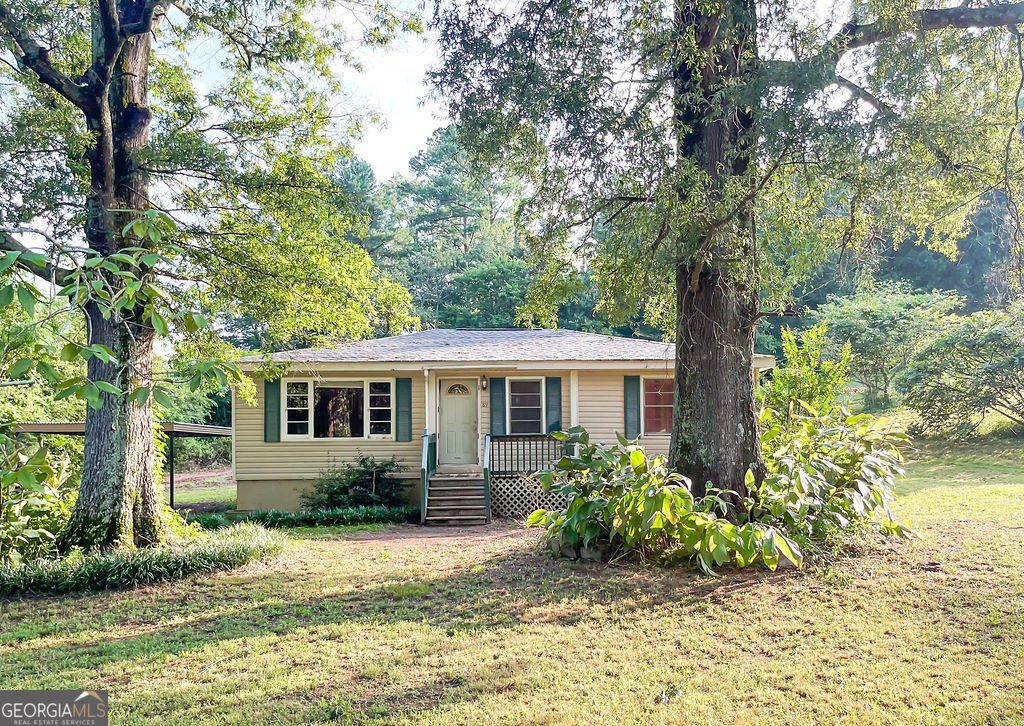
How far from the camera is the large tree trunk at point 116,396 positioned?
740cm

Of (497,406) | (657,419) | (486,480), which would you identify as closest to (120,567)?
(486,480)

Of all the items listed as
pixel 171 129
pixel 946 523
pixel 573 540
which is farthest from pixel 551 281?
pixel 946 523

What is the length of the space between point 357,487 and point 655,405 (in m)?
6.53

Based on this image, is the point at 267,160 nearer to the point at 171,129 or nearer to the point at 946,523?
the point at 171,129

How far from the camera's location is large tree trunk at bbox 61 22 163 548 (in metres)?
7.40

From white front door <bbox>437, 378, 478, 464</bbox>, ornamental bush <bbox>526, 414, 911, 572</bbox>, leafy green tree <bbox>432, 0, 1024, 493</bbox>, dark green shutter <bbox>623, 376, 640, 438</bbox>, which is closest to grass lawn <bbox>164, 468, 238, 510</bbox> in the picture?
white front door <bbox>437, 378, 478, 464</bbox>

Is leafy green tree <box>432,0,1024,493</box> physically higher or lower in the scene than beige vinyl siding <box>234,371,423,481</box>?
higher

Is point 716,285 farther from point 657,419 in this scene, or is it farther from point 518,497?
point 657,419

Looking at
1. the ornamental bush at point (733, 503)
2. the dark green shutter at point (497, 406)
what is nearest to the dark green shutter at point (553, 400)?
the dark green shutter at point (497, 406)

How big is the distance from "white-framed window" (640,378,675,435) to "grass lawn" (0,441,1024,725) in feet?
22.7

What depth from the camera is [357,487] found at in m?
13.6

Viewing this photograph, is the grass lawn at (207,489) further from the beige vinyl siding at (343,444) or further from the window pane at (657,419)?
the window pane at (657,419)

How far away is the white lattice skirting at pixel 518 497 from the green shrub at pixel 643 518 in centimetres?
522

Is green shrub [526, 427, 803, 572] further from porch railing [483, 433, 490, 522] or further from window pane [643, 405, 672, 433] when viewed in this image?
window pane [643, 405, 672, 433]
